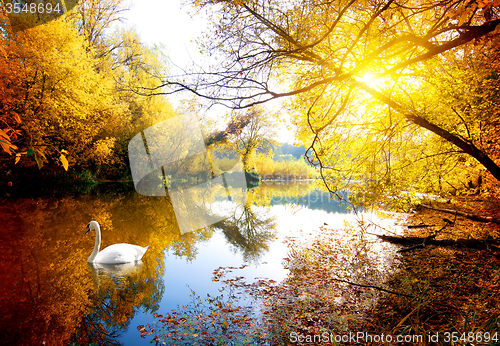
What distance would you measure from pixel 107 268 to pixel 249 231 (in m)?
5.51

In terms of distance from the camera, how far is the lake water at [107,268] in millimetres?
3721

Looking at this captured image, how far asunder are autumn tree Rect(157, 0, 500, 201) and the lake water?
2.14 meters

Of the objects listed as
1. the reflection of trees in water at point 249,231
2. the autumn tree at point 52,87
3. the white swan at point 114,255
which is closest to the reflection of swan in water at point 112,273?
the white swan at point 114,255

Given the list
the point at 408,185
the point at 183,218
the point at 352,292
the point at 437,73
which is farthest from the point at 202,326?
the point at 183,218

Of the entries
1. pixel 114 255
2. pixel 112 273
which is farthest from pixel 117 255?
pixel 112 273

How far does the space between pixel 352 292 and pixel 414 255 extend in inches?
110

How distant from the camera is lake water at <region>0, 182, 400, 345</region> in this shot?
372cm

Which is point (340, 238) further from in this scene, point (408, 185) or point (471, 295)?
point (471, 295)

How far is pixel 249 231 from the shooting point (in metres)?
10.1

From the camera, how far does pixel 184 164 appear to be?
2441 centimetres

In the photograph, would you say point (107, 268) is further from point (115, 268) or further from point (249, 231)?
point (249, 231)

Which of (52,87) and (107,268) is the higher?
(52,87)

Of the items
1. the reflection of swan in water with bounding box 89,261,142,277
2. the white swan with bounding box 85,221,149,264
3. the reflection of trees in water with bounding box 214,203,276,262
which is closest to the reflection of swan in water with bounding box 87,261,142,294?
the reflection of swan in water with bounding box 89,261,142,277

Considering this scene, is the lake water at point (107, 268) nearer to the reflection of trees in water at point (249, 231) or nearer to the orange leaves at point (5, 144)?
the reflection of trees in water at point (249, 231)
